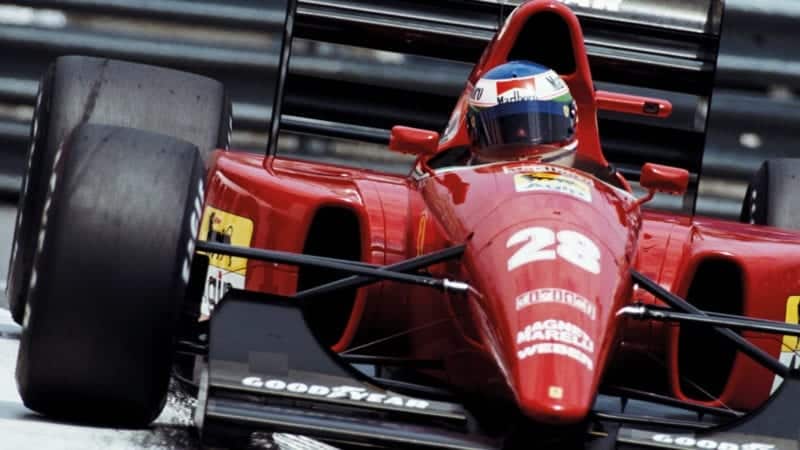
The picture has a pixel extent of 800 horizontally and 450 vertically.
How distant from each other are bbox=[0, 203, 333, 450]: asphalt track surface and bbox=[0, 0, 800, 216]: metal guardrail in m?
2.43

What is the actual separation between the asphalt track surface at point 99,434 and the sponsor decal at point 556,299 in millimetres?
811

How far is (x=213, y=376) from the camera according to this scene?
12.8 ft

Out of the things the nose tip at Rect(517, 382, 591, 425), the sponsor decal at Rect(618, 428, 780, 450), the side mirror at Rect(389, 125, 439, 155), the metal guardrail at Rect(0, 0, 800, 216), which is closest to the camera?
the nose tip at Rect(517, 382, 591, 425)

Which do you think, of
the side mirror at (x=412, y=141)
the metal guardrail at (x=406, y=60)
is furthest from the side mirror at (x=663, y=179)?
the metal guardrail at (x=406, y=60)

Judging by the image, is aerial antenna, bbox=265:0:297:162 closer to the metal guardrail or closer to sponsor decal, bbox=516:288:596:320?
the metal guardrail

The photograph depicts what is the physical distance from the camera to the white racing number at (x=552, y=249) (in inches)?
158

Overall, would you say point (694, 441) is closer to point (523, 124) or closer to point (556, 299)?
point (556, 299)

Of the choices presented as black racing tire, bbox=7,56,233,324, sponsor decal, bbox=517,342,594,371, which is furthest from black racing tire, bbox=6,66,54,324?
sponsor decal, bbox=517,342,594,371

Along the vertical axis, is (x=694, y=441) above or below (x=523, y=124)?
below

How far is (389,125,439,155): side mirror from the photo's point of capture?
5.07 metres

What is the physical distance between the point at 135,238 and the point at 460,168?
110cm

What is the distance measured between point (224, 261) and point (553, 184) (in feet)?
3.60

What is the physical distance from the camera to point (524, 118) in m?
4.95

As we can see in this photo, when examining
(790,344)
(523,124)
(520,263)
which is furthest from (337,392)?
(790,344)
